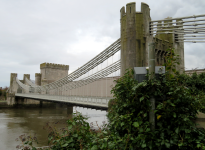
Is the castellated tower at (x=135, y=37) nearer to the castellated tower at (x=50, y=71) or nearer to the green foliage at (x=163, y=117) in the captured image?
the green foliage at (x=163, y=117)

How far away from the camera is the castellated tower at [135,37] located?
23.5 feet

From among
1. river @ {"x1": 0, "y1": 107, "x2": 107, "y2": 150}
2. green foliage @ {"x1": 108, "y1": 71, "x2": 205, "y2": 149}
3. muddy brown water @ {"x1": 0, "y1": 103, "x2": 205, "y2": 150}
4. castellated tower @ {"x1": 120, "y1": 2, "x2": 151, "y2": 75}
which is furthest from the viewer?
river @ {"x1": 0, "y1": 107, "x2": 107, "y2": 150}

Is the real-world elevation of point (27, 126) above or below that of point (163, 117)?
below

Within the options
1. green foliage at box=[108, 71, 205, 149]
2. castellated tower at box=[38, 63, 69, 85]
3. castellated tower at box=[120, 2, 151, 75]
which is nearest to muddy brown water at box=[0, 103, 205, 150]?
green foliage at box=[108, 71, 205, 149]

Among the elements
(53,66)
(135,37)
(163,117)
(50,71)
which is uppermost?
(53,66)

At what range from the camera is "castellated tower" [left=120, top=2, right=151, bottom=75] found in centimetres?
716

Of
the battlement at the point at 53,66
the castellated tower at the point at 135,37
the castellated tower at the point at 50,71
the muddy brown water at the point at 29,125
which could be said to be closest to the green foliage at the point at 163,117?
the muddy brown water at the point at 29,125

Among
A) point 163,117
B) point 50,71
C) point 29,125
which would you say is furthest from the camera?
point 50,71

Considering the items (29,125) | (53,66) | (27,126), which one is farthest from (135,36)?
(53,66)

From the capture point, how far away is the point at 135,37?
7.21 meters

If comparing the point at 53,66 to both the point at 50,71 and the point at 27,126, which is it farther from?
the point at 27,126

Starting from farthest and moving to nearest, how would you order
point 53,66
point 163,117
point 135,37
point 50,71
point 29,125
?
point 53,66 → point 50,71 → point 29,125 → point 135,37 → point 163,117

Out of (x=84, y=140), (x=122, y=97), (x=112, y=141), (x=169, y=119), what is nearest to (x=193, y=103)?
(x=169, y=119)

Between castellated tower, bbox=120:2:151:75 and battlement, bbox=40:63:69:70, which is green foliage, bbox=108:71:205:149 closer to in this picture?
castellated tower, bbox=120:2:151:75
